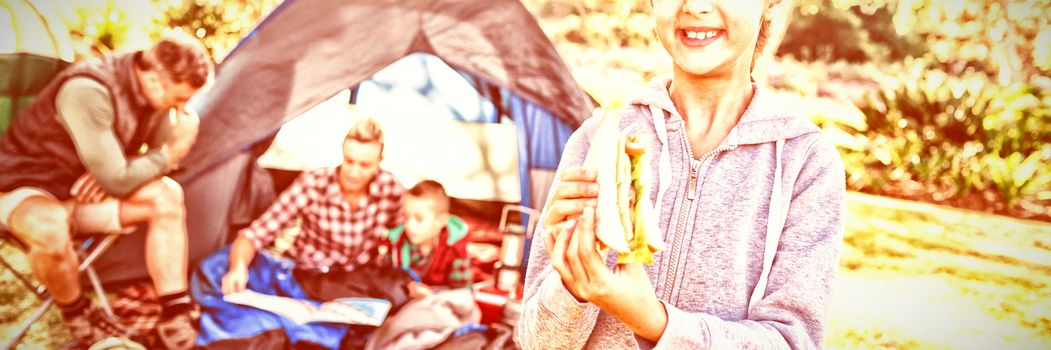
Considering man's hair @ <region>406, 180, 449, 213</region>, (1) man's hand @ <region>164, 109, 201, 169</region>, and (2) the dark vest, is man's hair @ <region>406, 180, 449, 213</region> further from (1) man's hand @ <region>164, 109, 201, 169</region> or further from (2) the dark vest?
(2) the dark vest

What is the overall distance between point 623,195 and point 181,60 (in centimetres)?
294

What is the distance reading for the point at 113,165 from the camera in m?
3.46

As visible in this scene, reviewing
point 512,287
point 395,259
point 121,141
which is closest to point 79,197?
point 121,141

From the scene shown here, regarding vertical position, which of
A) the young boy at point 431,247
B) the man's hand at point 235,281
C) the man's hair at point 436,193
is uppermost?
the man's hair at point 436,193

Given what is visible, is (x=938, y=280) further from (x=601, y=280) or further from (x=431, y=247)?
(x=601, y=280)

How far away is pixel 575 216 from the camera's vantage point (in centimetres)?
103

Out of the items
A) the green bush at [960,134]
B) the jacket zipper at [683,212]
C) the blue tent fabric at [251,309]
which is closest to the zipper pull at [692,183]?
the jacket zipper at [683,212]

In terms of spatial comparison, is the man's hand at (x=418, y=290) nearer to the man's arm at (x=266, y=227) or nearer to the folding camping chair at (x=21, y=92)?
the man's arm at (x=266, y=227)

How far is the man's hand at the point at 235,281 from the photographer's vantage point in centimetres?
340

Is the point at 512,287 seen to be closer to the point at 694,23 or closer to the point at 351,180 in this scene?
the point at 351,180

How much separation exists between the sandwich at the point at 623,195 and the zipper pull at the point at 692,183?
2.5 inches

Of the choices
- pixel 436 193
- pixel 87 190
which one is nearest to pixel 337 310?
pixel 436 193

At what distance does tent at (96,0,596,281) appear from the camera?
10.9 feet

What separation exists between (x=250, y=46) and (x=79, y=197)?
0.96 m
